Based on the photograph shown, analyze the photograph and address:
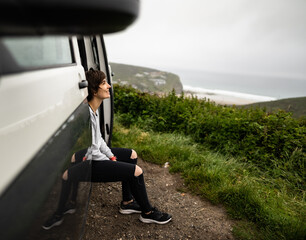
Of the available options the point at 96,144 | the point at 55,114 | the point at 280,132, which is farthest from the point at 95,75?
the point at 280,132

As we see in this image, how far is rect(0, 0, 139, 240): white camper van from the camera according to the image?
0.38 meters

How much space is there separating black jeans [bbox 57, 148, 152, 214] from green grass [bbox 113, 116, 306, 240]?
3.49 ft

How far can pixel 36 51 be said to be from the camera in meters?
0.86

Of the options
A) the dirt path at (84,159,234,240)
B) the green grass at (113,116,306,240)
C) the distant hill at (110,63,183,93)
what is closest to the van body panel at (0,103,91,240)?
the dirt path at (84,159,234,240)

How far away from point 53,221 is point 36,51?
673 mm

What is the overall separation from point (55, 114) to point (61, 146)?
144mm

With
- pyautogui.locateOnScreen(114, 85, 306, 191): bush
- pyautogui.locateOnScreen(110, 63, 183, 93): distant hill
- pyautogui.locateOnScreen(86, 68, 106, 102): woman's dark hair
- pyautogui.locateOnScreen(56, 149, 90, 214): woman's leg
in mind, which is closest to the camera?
pyautogui.locateOnScreen(56, 149, 90, 214): woman's leg

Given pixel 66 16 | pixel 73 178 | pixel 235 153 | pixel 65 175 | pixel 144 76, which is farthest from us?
pixel 144 76

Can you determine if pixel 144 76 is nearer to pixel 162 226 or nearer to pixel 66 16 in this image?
pixel 162 226

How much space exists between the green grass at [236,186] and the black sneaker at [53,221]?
2.02m

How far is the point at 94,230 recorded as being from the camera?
238 cm

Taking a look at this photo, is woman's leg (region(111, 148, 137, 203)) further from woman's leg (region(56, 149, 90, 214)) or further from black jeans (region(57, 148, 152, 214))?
woman's leg (region(56, 149, 90, 214))

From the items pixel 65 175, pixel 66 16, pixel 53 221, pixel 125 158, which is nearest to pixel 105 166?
pixel 125 158

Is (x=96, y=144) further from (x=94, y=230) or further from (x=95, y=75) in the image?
(x=94, y=230)
